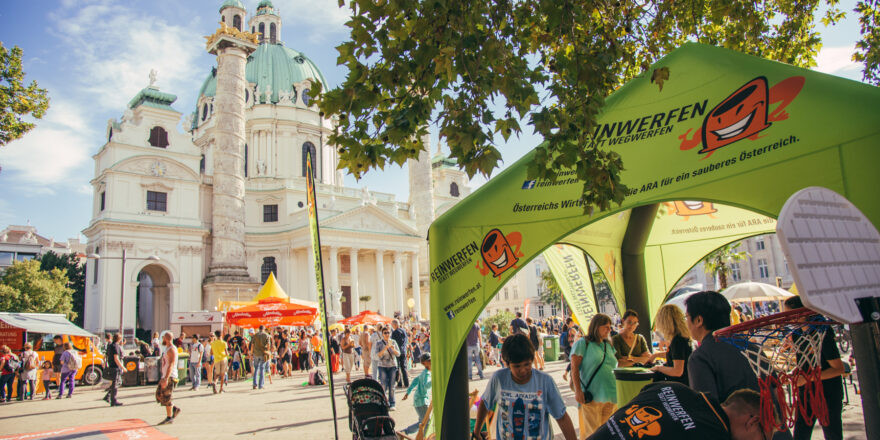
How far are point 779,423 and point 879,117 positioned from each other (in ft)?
8.51

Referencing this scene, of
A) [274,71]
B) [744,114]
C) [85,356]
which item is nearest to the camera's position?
[744,114]

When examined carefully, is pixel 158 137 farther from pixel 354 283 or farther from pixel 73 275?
pixel 73 275

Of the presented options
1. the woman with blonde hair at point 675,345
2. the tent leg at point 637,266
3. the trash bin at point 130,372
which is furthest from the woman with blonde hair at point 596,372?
the trash bin at point 130,372

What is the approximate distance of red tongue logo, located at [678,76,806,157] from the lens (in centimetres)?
434

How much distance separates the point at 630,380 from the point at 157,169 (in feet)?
134

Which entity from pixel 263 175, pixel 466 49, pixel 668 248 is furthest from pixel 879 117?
pixel 263 175

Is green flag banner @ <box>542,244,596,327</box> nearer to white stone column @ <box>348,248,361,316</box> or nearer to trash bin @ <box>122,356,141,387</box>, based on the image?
trash bin @ <box>122,356,141,387</box>

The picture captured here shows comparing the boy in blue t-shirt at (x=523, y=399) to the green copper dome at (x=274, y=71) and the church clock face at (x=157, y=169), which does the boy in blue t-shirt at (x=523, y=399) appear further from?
the green copper dome at (x=274, y=71)

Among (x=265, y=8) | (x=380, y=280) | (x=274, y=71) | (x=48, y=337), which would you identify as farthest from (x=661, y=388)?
(x=265, y=8)

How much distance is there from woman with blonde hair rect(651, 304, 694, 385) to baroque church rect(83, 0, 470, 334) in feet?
96.9

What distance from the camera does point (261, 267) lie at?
46.7m

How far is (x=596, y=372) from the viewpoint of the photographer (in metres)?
5.17

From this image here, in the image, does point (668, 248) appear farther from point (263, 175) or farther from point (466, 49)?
point (263, 175)

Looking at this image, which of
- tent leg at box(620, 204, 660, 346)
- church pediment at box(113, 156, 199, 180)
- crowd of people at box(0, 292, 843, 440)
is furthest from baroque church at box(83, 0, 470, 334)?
tent leg at box(620, 204, 660, 346)
